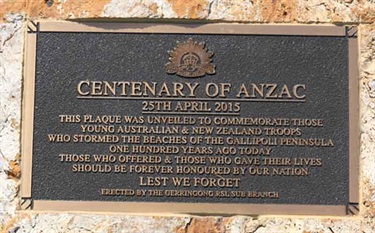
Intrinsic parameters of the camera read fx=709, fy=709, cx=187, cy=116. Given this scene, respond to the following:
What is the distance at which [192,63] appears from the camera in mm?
4281

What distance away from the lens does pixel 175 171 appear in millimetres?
4207

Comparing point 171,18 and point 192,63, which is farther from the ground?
point 171,18

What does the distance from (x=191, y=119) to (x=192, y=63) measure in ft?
1.11

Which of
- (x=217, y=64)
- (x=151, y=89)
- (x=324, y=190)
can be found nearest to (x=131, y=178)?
(x=151, y=89)

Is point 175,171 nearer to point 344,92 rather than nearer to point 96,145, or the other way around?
point 96,145

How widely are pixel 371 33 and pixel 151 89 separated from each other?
138 cm

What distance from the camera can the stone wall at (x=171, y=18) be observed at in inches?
163

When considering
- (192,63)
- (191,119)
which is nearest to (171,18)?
(192,63)

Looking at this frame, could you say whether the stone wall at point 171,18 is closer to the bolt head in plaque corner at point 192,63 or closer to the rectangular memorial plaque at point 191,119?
the rectangular memorial plaque at point 191,119

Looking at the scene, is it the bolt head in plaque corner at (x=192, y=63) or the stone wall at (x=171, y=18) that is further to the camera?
the bolt head in plaque corner at (x=192, y=63)

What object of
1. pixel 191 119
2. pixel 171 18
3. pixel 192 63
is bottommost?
pixel 191 119

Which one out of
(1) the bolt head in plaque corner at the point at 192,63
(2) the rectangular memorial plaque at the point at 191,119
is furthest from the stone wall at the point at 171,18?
(1) the bolt head in plaque corner at the point at 192,63

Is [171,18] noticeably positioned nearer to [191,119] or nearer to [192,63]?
[192,63]

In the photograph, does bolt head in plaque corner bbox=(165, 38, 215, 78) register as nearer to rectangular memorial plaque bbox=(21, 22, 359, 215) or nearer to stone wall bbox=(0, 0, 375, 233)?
rectangular memorial plaque bbox=(21, 22, 359, 215)
